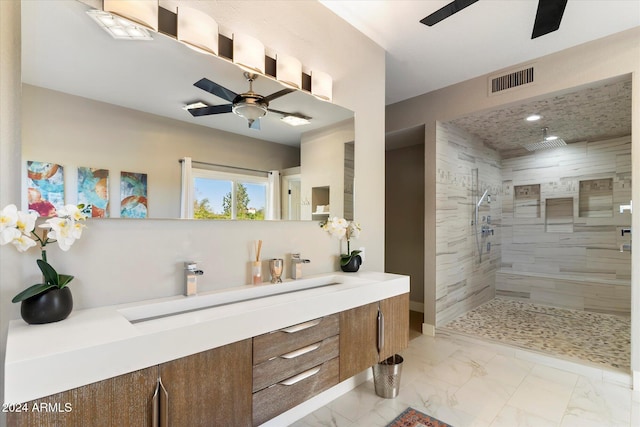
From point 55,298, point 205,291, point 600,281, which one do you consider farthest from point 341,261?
point 600,281

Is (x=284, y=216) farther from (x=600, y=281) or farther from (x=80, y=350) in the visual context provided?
(x=600, y=281)

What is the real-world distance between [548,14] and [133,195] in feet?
8.27

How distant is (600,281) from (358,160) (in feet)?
13.7

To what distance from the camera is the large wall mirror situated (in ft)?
3.91

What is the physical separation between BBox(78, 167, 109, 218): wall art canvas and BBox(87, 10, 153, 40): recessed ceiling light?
586 mm

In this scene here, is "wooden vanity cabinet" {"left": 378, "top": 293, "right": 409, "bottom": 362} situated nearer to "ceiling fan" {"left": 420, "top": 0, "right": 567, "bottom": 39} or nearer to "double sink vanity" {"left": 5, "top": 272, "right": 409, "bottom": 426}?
"double sink vanity" {"left": 5, "top": 272, "right": 409, "bottom": 426}

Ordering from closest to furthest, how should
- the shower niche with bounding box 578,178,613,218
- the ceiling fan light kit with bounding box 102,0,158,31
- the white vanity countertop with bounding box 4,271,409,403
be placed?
1. the white vanity countertop with bounding box 4,271,409,403
2. the ceiling fan light kit with bounding box 102,0,158,31
3. the shower niche with bounding box 578,178,613,218

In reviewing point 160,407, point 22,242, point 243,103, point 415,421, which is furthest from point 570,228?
point 22,242

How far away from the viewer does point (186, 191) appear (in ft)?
5.10

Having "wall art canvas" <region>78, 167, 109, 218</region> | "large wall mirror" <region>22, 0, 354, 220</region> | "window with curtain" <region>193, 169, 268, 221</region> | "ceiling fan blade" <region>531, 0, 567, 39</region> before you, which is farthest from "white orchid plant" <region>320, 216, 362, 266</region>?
"ceiling fan blade" <region>531, 0, 567, 39</region>

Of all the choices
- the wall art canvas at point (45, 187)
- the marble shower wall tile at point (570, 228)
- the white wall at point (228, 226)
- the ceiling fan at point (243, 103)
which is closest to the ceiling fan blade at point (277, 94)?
the ceiling fan at point (243, 103)

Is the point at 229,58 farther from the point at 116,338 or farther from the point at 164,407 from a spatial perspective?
the point at 164,407

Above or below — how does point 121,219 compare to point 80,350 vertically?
above

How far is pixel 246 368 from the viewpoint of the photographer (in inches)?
48.3
